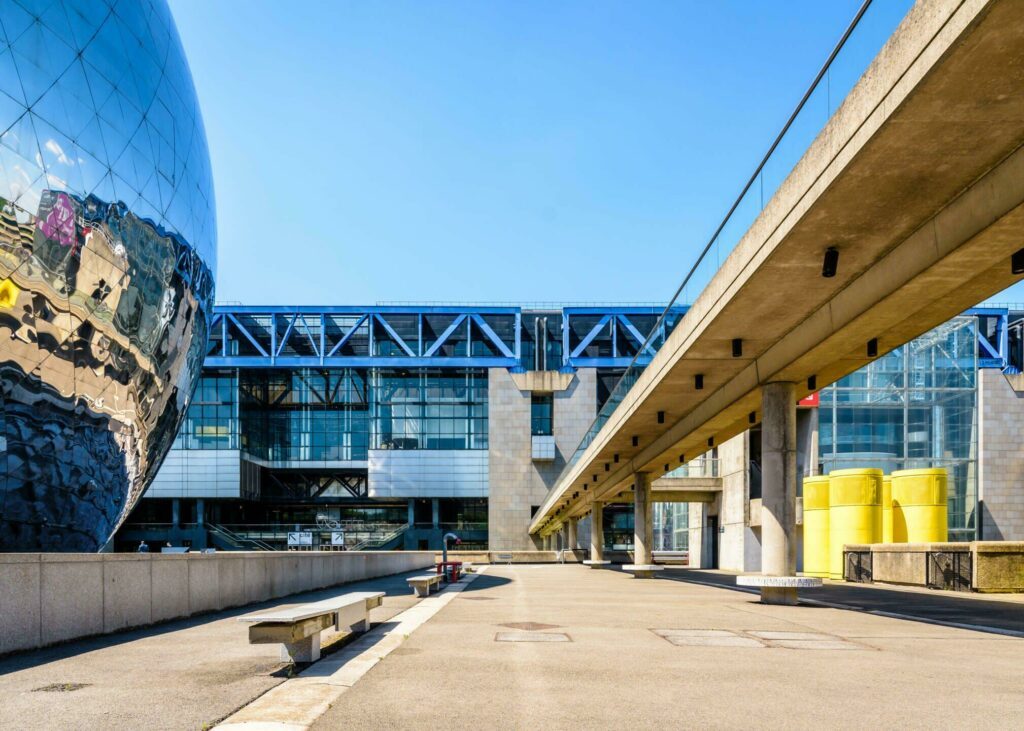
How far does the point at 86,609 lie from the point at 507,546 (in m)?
81.4

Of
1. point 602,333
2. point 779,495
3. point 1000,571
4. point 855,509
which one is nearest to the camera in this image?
point 779,495

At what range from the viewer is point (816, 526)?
125ft

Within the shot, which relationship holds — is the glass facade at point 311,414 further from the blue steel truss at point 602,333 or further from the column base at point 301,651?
the column base at point 301,651

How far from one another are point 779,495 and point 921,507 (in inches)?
616

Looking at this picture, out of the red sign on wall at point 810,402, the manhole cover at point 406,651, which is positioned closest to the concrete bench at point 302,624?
the manhole cover at point 406,651

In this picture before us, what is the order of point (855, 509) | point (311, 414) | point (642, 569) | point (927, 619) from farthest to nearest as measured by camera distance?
point (311, 414)
point (642, 569)
point (855, 509)
point (927, 619)

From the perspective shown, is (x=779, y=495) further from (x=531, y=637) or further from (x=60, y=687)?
(x=60, y=687)

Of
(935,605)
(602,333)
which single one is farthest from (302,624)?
(602,333)

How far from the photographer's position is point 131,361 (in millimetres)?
17250

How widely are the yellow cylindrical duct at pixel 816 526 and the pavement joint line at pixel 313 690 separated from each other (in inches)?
1120

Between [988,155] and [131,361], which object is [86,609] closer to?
[131,361]

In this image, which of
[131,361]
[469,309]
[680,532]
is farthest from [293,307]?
[131,361]

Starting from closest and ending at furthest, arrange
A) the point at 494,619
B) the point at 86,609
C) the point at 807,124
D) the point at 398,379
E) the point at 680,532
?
the point at 86,609 → the point at 807,124 → the point at 494,619 → the point at 680,532 → the point at 398,379

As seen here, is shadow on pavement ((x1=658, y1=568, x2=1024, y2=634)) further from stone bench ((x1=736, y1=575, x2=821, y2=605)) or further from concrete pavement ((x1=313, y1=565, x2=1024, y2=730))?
concrete pavement ((x1=313, y1=565, x2=1024, y2=730))
